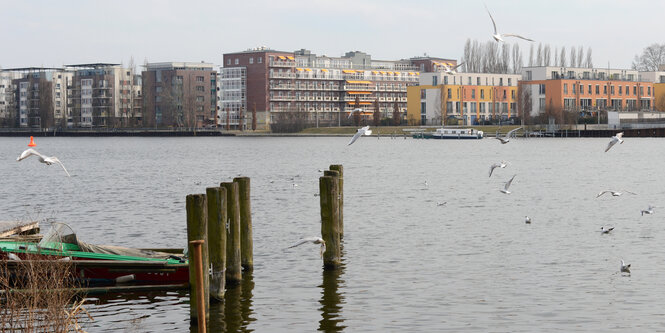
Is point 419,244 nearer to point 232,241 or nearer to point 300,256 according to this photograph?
point 300,256

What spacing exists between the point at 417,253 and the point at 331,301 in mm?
7968

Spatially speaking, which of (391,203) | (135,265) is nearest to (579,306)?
(135,265)

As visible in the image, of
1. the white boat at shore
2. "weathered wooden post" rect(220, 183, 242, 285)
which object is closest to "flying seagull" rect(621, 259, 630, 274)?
"weathered wooden post" rect(220, 183, 242, 285)

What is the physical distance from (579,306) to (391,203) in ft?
89.0

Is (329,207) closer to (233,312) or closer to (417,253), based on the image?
(233,312)

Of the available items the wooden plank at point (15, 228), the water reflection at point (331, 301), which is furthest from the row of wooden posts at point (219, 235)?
the wooden plank at point (15, 228)

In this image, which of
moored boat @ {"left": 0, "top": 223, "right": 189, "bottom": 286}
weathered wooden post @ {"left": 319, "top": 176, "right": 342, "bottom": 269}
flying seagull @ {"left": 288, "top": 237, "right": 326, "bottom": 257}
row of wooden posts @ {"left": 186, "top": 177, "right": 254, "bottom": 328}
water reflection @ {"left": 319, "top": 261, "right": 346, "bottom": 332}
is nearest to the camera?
row of wooden posts @ {"left": 186, "top": 177, "right": 254, "bottom": 328}

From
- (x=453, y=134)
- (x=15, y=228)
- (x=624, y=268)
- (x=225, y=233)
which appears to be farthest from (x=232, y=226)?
(x=453, y=134)

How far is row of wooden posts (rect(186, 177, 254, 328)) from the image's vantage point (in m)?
19.6

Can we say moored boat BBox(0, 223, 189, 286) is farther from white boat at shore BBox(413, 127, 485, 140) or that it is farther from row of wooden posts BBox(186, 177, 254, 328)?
white boat at shore BBox(413, 127, 485, 140)

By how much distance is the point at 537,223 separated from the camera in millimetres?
40000

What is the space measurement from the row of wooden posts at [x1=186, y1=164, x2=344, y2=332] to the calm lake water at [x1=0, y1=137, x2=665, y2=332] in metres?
0.62

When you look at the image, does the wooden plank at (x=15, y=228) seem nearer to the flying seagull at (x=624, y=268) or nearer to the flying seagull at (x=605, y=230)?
the flying seagull at (x=624, y=268)

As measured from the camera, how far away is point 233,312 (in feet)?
73.6
